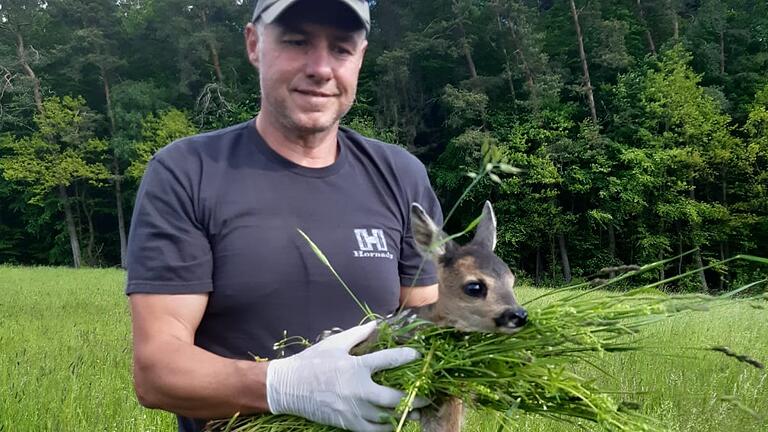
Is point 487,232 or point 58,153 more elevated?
point 487,232

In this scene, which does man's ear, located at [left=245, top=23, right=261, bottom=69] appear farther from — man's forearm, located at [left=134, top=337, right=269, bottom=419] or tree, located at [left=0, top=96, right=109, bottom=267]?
tree, located at [left=0, top=96, right=109, bottom=267]

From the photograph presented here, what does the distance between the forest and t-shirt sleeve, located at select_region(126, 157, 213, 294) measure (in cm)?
2313

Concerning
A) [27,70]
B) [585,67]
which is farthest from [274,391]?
[27,70]

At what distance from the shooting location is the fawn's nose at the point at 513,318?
197cm

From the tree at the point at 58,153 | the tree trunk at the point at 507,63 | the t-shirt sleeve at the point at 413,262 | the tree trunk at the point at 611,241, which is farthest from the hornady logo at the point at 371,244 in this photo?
the tree at the point at 58,153

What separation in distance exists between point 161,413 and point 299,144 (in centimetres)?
280

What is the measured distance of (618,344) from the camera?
6.26ft

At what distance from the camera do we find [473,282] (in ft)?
7.28

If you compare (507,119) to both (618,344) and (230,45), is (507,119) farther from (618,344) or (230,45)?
(618,344)

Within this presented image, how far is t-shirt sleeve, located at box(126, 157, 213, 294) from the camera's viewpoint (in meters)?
2.30

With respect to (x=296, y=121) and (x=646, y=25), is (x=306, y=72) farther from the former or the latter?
(x=646, y=25)

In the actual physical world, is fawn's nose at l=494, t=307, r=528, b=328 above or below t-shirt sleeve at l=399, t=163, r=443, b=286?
above

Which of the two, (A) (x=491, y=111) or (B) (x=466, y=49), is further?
(A) (x=491, y=111)

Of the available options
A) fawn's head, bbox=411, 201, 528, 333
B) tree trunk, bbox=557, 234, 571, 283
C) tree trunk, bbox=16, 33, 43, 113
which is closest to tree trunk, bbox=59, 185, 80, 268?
tree trunk, bbox=16, 33, 43, 113
